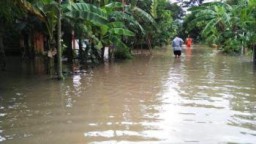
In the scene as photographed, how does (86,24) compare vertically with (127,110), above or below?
above

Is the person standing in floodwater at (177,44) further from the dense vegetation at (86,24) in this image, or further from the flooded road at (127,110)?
the flooded road at (127,110)

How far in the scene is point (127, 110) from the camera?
916 cm

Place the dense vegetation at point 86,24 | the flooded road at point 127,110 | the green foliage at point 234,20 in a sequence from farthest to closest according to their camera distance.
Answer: the green foliage at point 234,20 < the dense vegetation at point 86,24 < the flooded road at point 127,110

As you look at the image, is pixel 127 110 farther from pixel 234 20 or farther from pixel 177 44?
pixel 177 44

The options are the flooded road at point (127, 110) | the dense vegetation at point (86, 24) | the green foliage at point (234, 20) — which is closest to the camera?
the flooded road at point (127, 110)

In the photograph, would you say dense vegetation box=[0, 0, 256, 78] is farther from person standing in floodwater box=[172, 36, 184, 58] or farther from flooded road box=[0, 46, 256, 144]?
person standing in floodwater box=[172, 36, 184, 58]

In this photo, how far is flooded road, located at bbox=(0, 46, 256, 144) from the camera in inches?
277

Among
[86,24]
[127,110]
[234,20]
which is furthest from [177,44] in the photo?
[127,110]

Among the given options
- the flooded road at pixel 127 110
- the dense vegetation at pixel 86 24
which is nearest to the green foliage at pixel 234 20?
the dense vegetation at pixel 86 24

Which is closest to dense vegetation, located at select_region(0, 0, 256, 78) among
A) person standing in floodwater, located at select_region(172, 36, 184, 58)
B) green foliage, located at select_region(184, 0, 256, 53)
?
green foliage, located at select_region(184, 0, 256, 53)

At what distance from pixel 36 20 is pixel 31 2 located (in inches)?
176

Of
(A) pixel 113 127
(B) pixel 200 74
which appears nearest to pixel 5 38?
(B) pixel 200 74

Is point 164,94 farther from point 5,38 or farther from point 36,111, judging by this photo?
point 5,38

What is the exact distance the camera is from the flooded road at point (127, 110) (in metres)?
7.04
